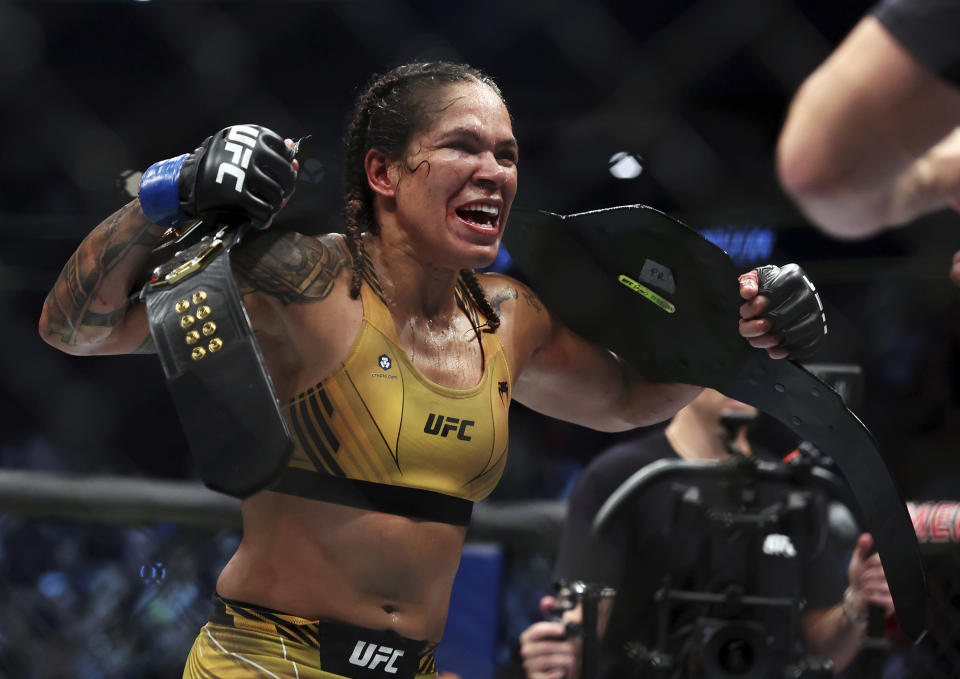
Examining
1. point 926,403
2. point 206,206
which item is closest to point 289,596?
point 206,206

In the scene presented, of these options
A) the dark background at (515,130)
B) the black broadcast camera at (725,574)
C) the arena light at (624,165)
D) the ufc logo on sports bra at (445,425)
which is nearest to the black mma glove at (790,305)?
the ufc logo on sports bra at (445,425)

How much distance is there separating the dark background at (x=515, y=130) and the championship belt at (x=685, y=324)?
7.56 ft

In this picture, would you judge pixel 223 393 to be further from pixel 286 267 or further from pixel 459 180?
pixel 459 180

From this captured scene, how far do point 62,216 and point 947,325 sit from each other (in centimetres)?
378

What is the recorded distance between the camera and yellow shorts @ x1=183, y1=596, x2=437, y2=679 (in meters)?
1.50

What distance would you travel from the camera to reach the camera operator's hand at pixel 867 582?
2.18 m

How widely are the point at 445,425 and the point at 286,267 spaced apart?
0.32m

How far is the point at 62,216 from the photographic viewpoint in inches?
187

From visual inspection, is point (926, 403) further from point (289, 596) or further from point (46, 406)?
point (46, 406)

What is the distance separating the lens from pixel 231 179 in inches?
52.8

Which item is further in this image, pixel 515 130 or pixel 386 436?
pixel 515 130

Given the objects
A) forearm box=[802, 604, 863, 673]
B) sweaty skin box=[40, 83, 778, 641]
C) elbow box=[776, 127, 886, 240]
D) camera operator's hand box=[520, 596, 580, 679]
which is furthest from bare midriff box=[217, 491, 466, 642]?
forearm box=[802, 604, 863, 673]

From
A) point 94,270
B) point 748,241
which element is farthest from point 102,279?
point 748,241

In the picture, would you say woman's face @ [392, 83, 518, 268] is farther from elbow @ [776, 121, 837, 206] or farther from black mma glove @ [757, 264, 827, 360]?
elbow @ [776, 121, 837, 206]
